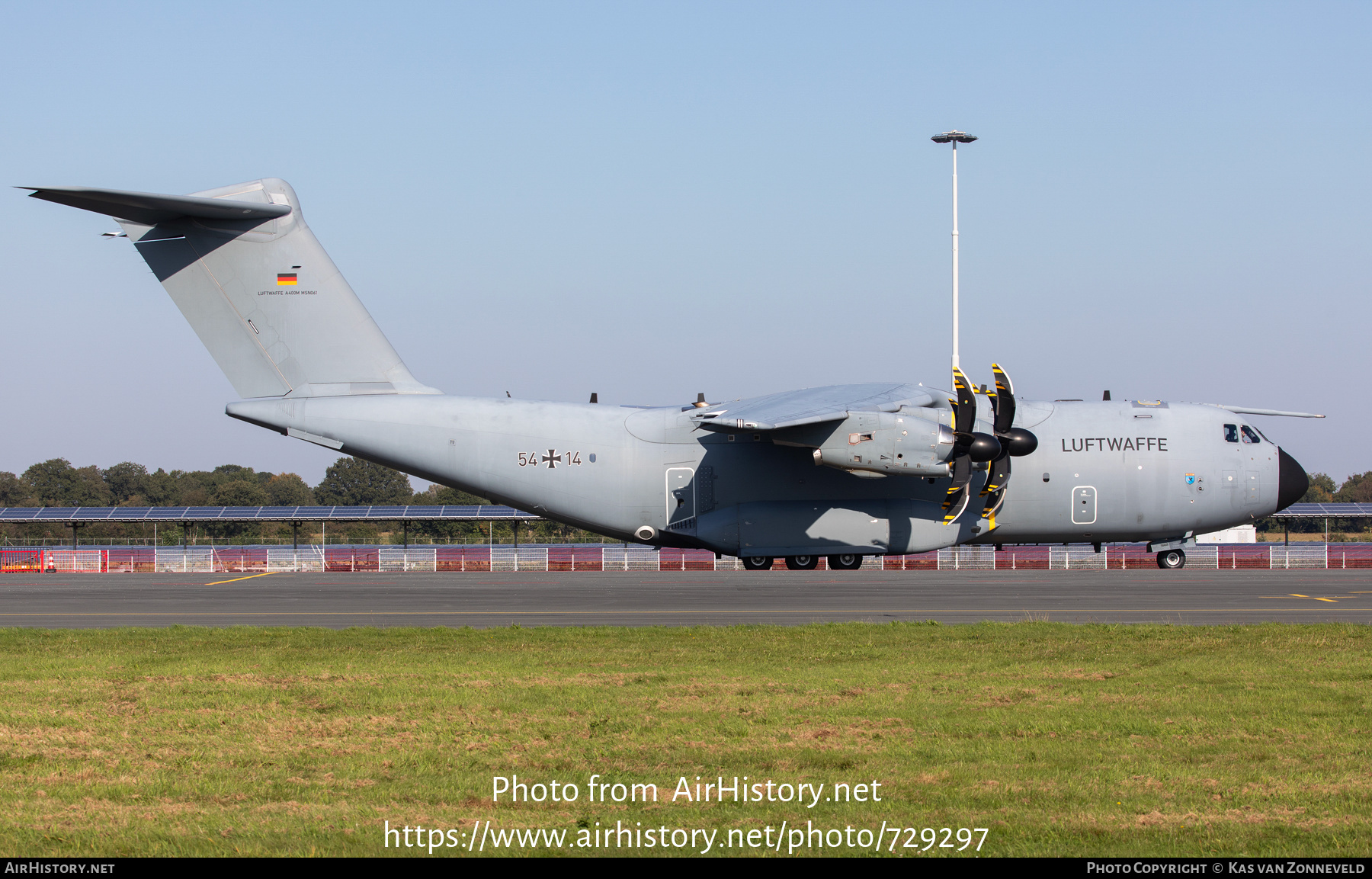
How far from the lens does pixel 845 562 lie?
80.8 ft

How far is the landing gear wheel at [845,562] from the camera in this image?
24.4 metres

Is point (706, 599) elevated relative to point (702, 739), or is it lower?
lower

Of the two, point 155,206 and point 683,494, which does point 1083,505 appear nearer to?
point 683,494

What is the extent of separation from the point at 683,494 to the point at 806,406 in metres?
3.37

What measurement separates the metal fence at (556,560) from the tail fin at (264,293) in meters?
19.4

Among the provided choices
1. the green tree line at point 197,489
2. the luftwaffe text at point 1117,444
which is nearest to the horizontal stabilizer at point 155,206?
the luftwaffe text at point 1117,444

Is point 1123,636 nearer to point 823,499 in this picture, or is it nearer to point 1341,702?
point 1341,702

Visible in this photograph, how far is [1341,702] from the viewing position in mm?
10594

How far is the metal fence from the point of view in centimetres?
4169

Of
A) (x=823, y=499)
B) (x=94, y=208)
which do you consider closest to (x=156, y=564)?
(x=94, y=208)

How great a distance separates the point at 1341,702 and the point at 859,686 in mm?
4575

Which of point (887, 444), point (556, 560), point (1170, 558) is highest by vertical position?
point (887, 444)

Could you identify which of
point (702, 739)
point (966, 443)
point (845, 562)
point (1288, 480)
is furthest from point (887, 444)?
point (702, 739)

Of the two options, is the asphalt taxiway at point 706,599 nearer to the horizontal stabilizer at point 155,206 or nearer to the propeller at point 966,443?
the propeller at point 966,443
